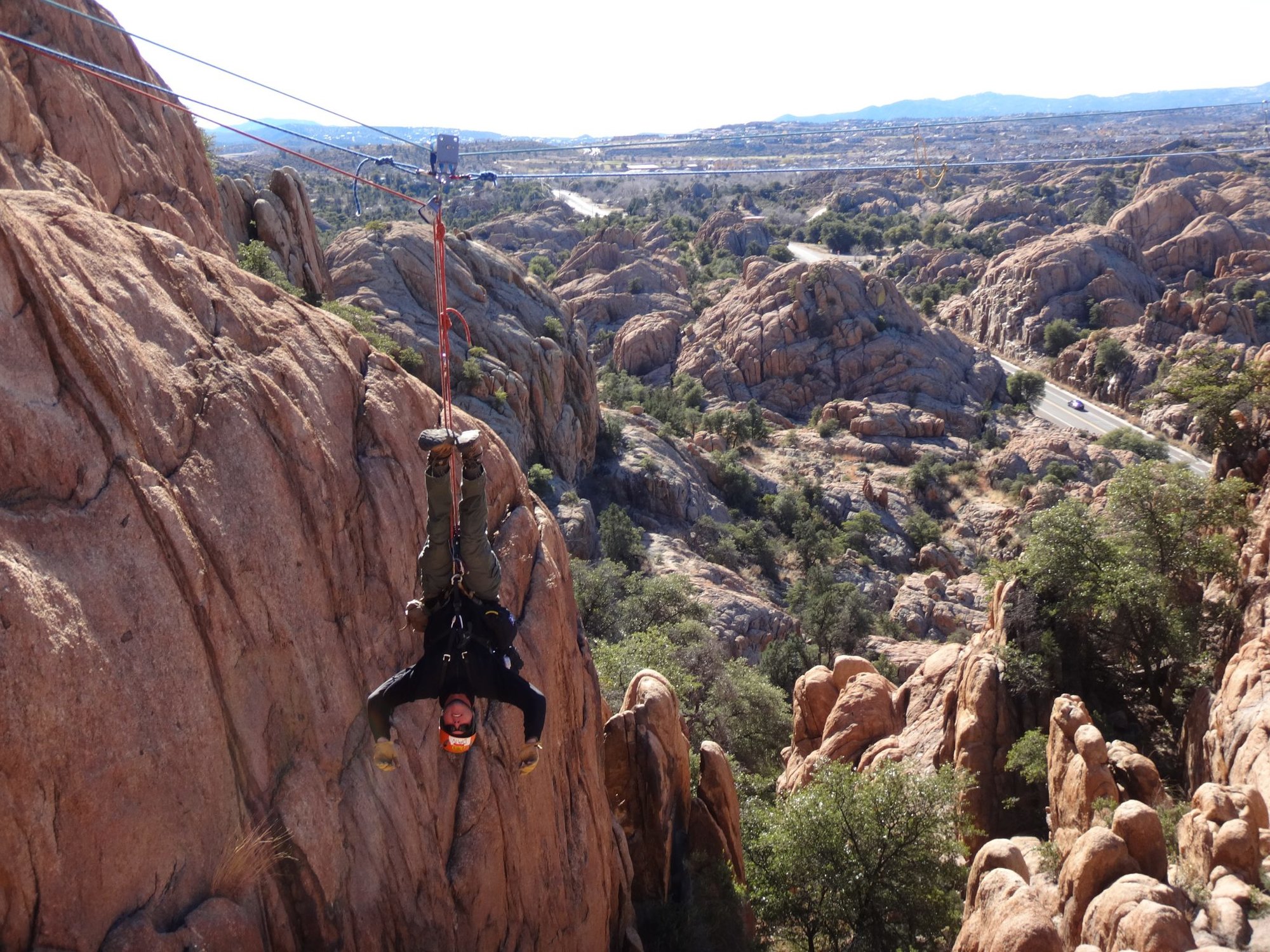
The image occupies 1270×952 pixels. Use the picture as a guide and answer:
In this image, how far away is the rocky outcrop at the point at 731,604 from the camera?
39.6 metres

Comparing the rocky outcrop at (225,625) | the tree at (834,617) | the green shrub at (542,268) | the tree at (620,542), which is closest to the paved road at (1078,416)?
the tree at (834,617)

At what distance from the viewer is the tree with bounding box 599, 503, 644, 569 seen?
45.7 metres

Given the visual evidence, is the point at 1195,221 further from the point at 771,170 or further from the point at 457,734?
the point at 457,734

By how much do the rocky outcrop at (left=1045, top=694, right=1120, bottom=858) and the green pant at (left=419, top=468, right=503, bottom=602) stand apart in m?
14.5

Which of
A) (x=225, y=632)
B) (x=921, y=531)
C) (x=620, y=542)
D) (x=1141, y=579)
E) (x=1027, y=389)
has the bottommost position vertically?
(x=921, y=531)

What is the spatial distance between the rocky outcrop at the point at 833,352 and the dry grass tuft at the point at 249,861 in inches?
2866

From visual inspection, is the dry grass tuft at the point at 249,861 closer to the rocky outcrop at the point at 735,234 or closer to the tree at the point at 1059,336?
the tree at the point at 1059,336

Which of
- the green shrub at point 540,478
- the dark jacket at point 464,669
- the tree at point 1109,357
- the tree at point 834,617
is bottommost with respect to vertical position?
the tree at point 834,617

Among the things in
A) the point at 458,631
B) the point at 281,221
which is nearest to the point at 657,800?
the point at 458,631

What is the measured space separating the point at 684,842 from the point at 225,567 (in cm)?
1283

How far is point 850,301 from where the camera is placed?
84.2 metres

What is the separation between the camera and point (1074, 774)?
19.3 m

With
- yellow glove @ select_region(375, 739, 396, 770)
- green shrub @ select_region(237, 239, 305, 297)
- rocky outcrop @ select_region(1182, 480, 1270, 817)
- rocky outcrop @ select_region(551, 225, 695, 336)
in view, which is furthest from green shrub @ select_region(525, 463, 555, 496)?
rocky outcrop @ select_region(551, 225, 695, 336)

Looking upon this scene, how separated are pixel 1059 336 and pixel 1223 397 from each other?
6875cm
